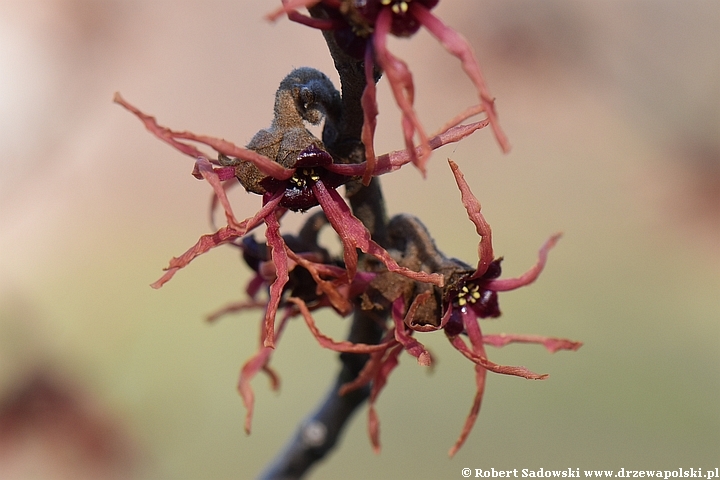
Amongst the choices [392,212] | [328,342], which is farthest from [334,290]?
[392,212]

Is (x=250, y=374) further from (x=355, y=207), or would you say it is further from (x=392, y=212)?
(x=392, y=212)

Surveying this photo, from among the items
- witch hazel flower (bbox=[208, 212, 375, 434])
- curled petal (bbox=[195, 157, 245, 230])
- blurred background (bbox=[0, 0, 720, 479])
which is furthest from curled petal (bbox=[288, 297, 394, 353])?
blurred background (bbox=[0, 0, 720, 479])

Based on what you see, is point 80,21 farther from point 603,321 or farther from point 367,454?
point 603,321

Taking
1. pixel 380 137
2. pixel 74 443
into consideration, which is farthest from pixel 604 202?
pixel 74 443

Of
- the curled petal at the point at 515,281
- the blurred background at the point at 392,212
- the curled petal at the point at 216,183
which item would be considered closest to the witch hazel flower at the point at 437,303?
the curled petal at the point at 515,281

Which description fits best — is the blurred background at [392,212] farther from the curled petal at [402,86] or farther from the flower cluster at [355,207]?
the curled petal at [402,86]

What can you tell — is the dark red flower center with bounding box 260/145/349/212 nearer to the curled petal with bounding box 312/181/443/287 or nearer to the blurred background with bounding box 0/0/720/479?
the curled petal with bounding box 312/181/443/287

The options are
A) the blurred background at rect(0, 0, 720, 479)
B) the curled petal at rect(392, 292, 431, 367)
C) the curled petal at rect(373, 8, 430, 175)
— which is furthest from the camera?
the blurred background at rect(0, 0, 720, 479)
